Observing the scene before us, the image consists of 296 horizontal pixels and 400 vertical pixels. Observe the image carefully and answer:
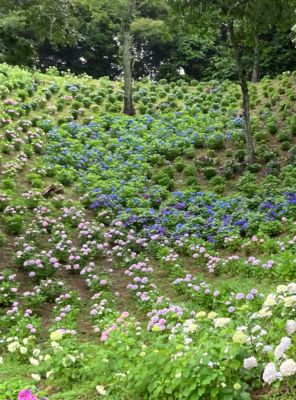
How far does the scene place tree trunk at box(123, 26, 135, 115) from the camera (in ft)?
44.1

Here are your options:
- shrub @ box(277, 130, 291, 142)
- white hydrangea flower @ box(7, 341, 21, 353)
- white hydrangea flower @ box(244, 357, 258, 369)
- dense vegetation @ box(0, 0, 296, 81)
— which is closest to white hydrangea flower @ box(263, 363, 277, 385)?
white hydrangea flower @ box(244, 357, 258, 369)

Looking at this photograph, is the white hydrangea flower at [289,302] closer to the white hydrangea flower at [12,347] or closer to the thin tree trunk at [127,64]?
the white hydrangea flower at [12,347]

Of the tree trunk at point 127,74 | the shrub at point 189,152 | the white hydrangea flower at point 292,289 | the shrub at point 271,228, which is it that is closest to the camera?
the white hydrangea flower at point 292,289

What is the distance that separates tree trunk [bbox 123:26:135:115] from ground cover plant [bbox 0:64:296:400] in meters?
0.52

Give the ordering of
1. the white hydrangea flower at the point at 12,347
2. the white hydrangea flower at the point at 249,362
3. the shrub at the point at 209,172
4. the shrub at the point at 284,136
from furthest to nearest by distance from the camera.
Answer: the shrub at the point at 284,136, the shrub at the point at 209,172, the white hydrangea flower at the point at 12,347, the white hydrangea flower at the point at 249,362

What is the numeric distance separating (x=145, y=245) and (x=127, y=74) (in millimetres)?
8527

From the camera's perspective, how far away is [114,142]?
454 inches

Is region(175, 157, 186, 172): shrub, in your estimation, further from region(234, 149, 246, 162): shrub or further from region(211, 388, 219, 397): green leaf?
region(211, 388, 219, 397): green leaf

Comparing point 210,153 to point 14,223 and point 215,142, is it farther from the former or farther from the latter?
point 14,223

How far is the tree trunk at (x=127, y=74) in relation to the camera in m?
13.4

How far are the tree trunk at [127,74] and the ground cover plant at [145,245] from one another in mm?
516

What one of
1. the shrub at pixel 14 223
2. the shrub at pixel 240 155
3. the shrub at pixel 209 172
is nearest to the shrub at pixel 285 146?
the shrub at pixel 240 155

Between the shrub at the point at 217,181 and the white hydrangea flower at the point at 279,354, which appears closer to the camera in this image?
the white hydrangea flower at the point at 279,354

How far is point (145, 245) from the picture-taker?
6891mm
